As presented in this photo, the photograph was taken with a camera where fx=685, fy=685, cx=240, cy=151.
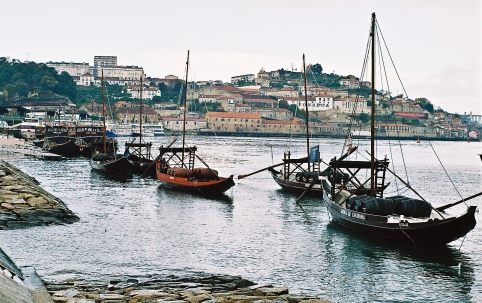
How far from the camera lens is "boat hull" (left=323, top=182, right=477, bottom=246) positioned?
921 inches

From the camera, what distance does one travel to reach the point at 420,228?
79.1 ft

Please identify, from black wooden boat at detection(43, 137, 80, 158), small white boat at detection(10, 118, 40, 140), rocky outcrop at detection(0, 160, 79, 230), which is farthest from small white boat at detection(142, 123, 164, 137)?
rocky outcrop at detection(0, 160, 79, 230)

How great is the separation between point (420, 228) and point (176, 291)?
10740 millimetres

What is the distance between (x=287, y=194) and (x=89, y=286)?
26.4 meters

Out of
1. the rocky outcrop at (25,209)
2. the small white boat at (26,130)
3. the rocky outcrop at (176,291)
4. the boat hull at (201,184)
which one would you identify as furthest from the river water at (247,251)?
the small white boat at (26,130)

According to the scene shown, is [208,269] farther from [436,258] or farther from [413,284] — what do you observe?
[436,258]

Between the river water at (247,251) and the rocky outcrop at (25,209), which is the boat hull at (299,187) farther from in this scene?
the rocky outcrop at (25,209)

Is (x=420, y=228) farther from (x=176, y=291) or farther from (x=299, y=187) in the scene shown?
(x=299, y=187)

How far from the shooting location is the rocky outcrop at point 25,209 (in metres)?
25.8

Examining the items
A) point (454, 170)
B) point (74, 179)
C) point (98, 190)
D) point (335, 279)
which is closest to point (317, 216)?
point (335, 279)

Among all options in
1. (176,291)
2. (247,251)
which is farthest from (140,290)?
(247,251)

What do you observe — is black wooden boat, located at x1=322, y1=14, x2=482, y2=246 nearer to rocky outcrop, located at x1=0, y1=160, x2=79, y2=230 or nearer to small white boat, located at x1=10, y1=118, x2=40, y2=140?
rocky outcrop, located at x1=0, y1=160, x2=79, y2=230

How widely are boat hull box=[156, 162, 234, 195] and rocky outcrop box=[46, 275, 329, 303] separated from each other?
68.2 ft

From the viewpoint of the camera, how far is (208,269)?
68.1ft
